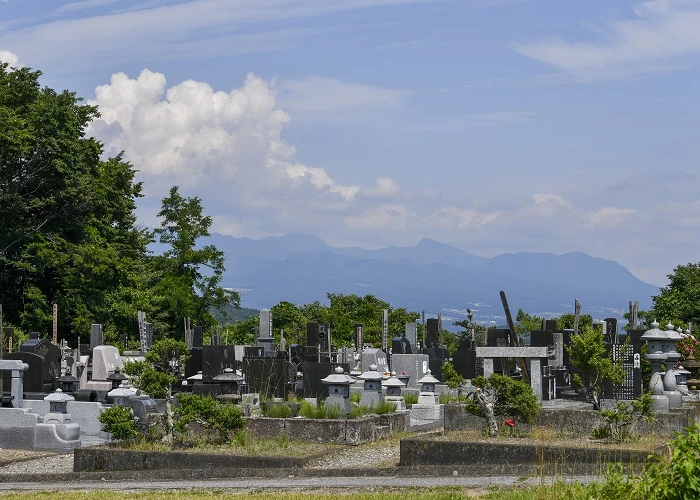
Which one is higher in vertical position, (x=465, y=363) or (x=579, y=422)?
(x=465, y=363)

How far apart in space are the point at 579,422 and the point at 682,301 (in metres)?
34.4

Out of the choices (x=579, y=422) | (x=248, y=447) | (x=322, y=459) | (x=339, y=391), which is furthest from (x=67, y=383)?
(x=579, y=422)

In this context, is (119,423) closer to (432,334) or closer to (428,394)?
(428,394)

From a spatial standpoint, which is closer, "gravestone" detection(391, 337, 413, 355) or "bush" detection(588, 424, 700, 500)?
"bush" detection(588, 424, 700, 500)

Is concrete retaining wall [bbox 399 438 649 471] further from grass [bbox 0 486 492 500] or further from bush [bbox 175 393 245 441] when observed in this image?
bush [bbox 175 393 245 441]

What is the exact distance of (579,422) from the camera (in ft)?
61.1

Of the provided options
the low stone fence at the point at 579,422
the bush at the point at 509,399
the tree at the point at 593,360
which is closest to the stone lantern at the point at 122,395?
the low stone fence at the point at 579,422

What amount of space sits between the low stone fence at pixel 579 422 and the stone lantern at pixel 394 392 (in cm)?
514

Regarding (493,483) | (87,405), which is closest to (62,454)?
(87,405)

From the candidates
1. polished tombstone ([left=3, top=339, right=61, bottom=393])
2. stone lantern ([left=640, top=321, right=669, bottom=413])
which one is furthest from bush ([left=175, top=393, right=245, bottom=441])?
polished tombstone ([left=3, top=339, right=61, bottom=393])

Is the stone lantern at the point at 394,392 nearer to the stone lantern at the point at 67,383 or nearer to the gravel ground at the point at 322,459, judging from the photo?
the gravel ground at the point at 322,459

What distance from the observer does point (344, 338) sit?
6056 cm

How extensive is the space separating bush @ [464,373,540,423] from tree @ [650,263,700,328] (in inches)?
1176

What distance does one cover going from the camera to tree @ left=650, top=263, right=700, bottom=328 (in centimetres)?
4975
